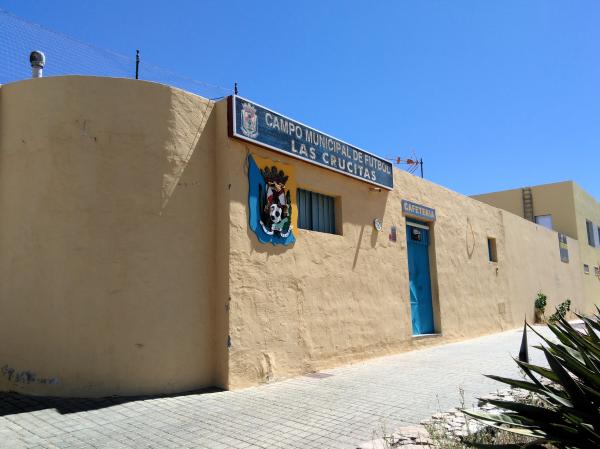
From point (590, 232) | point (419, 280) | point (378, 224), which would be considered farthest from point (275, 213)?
point (590, 232)

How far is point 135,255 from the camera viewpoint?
6.73 m

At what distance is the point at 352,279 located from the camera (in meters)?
9.55

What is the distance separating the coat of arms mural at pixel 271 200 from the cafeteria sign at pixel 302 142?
13.4 inches

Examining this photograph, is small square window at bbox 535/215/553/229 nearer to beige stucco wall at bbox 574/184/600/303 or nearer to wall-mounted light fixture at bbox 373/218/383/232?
beige stucco wall at bbox 574/184/600/303

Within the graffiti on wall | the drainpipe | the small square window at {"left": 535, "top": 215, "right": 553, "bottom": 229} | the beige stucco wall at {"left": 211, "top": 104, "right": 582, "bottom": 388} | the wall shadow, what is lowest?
the wall shadow

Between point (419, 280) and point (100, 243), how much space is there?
7828mm

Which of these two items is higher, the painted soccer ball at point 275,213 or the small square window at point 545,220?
the small square window at point 545,220

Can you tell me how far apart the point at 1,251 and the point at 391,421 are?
5.75 m

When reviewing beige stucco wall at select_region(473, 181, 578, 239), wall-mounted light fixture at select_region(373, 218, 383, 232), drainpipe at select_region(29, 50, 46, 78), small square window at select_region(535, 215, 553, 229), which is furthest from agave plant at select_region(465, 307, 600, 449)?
small square window at select_region(535, 215, 553, 229)

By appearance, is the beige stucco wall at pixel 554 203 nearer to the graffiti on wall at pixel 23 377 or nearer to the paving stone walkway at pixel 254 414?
the paving stone walkway at pixel 254 414

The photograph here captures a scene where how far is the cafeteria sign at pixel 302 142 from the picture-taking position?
302 inches

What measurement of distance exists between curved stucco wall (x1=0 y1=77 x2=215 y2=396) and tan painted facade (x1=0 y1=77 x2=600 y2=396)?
2cm

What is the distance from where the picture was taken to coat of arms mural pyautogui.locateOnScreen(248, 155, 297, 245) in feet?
25.5

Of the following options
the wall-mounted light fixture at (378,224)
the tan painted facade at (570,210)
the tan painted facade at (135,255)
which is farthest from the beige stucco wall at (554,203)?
the tan painted facade at (135,255)
